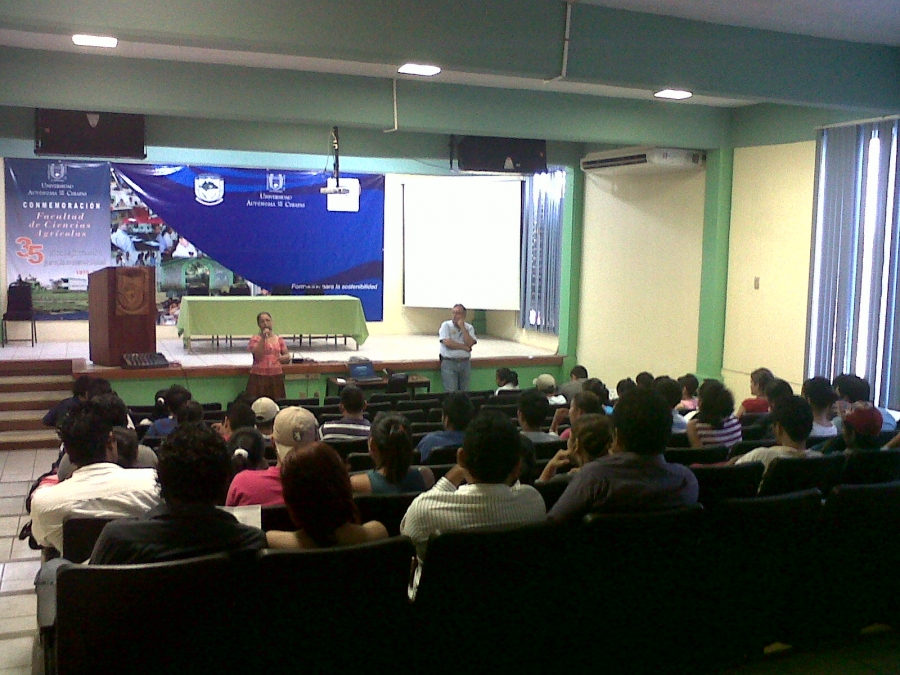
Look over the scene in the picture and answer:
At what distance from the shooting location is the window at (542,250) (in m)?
11.6

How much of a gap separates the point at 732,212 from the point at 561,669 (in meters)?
6.88

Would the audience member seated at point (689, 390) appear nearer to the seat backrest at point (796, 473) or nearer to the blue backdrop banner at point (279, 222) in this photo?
the seat backrest at point (796, 473)

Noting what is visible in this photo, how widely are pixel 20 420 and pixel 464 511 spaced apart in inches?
269

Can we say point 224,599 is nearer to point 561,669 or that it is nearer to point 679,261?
point 561,669

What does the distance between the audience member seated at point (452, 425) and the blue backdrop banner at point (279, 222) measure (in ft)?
27.5

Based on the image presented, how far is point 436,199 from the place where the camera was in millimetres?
12797

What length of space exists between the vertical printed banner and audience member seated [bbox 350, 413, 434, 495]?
9641mm

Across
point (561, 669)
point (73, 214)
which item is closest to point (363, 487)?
point (561, 669)

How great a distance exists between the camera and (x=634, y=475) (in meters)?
2.56

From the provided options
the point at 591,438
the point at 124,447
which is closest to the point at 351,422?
the point at 124,447

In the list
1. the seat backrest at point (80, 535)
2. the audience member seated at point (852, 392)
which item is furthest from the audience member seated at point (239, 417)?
the audience member seated at point (852, 392)

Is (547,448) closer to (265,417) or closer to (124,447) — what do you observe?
(265,417)

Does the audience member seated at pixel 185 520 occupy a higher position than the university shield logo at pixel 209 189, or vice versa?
the university shield logo at pixel 209 189

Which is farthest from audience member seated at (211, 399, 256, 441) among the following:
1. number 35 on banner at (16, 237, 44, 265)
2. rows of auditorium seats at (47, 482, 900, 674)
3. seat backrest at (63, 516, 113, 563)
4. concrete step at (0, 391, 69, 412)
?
number 35 on banner at (16, 237, 44, 265)
